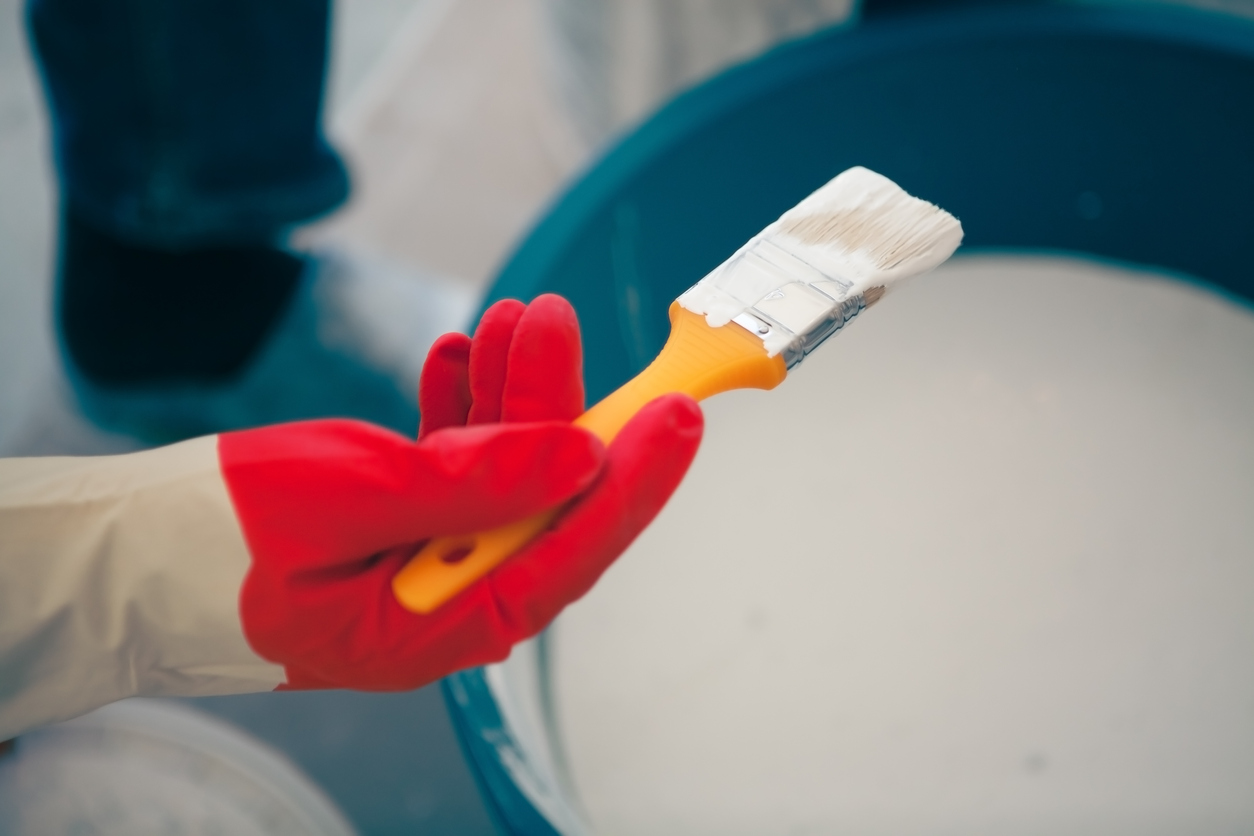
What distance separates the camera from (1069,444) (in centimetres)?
79

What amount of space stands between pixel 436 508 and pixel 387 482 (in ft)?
0.08

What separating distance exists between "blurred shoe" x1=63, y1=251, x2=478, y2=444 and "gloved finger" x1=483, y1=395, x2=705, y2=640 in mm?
547

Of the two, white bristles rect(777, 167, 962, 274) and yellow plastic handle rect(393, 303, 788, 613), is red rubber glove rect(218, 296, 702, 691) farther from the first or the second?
white bristles rect(777, 167, 962, 274)

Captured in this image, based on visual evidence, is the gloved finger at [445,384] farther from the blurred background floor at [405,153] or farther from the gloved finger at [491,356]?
the blurred background floor at [405,153]

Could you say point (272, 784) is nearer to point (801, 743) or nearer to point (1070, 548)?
point (801, 743)

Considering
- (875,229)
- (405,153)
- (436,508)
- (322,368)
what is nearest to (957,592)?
(875,229)

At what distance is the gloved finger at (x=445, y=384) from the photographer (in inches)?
19.2

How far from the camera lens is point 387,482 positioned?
0.40m

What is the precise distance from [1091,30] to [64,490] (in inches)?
30.6

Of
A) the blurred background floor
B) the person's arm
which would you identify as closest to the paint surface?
the person's arm

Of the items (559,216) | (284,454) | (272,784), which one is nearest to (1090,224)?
(559,216)

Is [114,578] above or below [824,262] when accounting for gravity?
below

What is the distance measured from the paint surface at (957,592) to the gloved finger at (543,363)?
0.33 m

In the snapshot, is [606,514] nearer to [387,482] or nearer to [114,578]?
[387,482]
